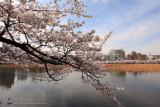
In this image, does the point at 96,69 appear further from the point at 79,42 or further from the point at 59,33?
the point at 59,33

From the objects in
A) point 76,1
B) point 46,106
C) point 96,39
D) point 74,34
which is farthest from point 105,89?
point 46,106

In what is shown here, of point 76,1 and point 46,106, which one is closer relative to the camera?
point 76,1

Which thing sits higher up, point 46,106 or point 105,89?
point 105,89

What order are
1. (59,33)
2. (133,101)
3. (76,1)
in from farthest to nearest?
1. (133,101)
2. (76,1)
3. (59,33)

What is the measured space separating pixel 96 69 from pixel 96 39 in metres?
1.21

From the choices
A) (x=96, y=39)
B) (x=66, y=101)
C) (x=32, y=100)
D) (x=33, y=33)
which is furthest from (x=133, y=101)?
(x=33, y=33)

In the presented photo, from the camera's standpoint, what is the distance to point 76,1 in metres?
3.37

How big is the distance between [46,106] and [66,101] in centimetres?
139

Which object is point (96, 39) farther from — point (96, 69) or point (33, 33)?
point (33, 33)

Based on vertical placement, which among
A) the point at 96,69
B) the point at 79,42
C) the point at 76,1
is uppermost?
the point at 76,1

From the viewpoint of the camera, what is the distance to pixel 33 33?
3471 mm

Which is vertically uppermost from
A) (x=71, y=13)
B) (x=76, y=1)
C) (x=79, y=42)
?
(x=76, y=1)

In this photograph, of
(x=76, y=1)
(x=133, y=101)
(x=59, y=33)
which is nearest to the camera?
(x=59, y=33)

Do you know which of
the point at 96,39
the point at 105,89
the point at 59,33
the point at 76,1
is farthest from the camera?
the point at 76,1
